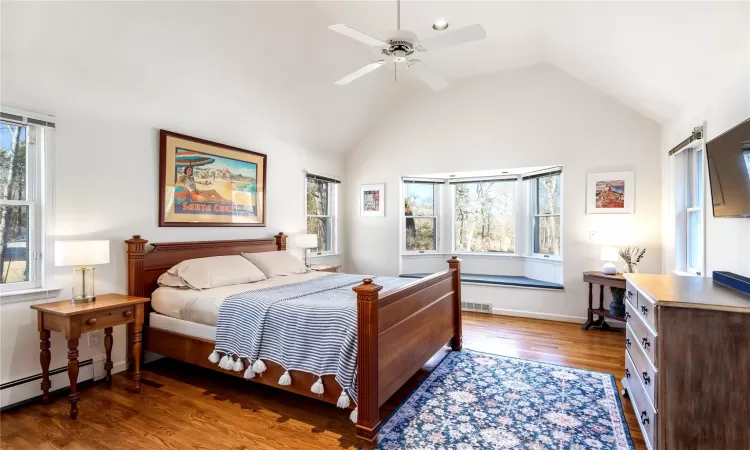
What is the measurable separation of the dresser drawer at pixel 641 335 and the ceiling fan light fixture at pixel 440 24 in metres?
2.90

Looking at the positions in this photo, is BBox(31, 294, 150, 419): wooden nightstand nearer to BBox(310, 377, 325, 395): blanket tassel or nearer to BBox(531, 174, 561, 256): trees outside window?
BBox(310, 377, 325, 395): blanket tassel

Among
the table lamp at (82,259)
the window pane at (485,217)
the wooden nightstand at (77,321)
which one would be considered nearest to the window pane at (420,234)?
the window pane at (485,217)

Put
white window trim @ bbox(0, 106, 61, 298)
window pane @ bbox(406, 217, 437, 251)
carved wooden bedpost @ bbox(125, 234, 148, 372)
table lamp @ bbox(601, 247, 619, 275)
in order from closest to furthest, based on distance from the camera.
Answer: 1. white window trim @ bbox(0, 106, 61, 298)
2. carved wooden bedpost @ bbox(125, 234, 148, 372)
3. table lamp @ bbox(601, 247, 619, 275)
4. window pane @ bbox(406, 217, 437, 251)

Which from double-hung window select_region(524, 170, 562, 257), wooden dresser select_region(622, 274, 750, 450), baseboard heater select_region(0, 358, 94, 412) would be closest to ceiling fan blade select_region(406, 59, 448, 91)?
wooden dresser select_region(622, 274, 750, 450)

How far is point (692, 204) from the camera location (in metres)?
3.71

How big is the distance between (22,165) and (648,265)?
6.06 m

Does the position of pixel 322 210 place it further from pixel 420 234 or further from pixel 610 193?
pixel 610 193

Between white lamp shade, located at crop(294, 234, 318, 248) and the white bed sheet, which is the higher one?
white lamp shade, located at crop(294, 234, 318, 248)

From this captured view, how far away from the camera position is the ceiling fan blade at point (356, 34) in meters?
2.37

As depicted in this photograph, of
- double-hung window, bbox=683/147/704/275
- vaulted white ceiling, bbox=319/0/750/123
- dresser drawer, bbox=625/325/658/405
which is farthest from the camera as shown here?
double-hung window, bbox=683/147/704/275

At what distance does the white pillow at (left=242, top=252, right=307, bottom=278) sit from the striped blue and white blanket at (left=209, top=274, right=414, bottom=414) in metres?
0.97

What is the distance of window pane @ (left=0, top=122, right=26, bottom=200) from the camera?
2.62 m

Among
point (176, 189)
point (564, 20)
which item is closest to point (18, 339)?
point (176, 189)

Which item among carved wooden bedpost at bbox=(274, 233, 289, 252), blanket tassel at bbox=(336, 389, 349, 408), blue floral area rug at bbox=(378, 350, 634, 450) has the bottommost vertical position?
blue floral area rug at bbox=(378, 350, 634, 450)
